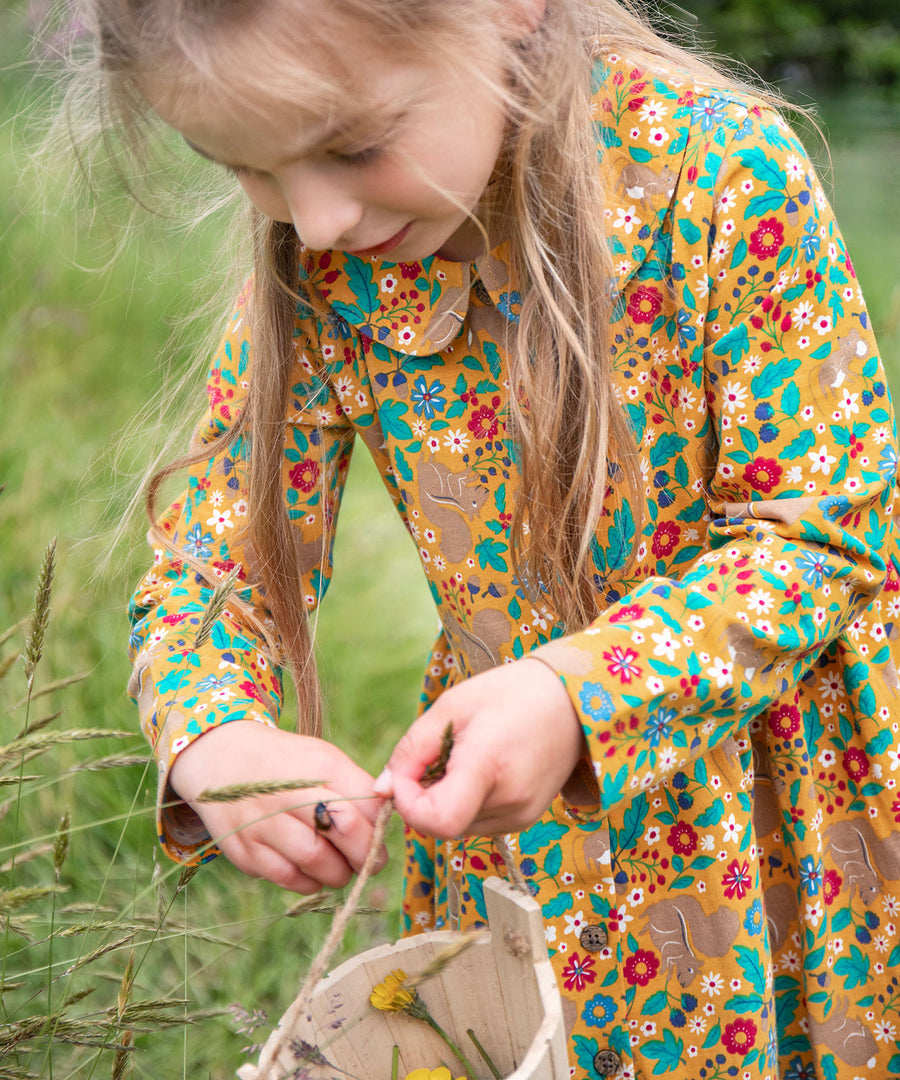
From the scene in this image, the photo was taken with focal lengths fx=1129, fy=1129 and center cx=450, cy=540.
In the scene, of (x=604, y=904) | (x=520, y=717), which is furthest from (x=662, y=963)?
(x=520, y=717)

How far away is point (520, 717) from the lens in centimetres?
83

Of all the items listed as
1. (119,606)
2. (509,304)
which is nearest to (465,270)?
(509,304)

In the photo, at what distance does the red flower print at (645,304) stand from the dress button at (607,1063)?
2.66ft

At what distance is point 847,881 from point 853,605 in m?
0.40

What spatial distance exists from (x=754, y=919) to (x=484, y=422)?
0.61m

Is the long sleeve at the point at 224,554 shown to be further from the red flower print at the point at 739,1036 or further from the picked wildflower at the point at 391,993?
the red flower print at the point at 739,1036

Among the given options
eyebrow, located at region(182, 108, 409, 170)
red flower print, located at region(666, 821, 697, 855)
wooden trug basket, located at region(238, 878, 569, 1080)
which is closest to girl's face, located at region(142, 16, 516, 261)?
eyebrow, located at region(182, 108, 409, 170)

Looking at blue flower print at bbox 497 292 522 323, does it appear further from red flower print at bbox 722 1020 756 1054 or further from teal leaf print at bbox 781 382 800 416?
red flower print at bbox 722 1020 756 1054

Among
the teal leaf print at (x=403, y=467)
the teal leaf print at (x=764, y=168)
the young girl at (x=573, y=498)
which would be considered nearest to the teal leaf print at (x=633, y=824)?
the young girl at (x=573, y=498)

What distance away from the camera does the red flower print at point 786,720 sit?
1.21m

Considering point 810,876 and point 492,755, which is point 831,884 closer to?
point 810,876

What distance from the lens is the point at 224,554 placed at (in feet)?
4.22

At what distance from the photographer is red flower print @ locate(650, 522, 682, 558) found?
1.21m

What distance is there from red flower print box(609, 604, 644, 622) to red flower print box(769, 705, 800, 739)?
0.36 m
